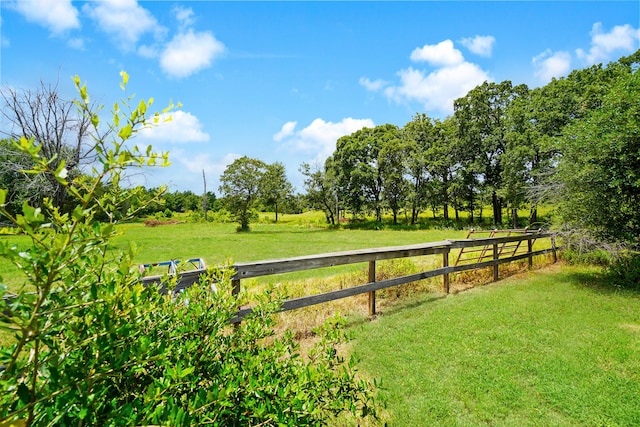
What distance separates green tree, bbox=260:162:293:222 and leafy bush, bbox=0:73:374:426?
3015cm

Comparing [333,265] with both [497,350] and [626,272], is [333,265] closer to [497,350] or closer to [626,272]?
[497,350]

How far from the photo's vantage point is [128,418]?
98 centimetres

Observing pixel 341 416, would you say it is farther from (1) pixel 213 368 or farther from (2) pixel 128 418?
(2) pixel 128 418

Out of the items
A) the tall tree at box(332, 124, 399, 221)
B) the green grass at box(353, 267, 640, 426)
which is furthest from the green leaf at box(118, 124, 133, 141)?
the tall tree at box(332, 124, 399, 221)

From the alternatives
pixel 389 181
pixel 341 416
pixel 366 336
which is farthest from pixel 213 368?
pixel 389 181

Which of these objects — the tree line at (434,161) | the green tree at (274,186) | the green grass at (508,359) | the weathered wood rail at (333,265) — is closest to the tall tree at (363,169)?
the tree line at (434,161)

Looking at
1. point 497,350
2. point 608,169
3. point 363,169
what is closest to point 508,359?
point 497,350

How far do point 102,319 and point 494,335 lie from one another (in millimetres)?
5185

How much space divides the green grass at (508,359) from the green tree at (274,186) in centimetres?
2630

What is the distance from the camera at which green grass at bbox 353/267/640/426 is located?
3.06 metres

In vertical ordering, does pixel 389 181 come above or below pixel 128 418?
above

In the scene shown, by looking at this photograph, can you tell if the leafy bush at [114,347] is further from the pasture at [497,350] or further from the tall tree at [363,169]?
the tall tree at [363,169]

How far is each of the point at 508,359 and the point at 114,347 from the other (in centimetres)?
450

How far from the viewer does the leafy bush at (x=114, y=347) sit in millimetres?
829
